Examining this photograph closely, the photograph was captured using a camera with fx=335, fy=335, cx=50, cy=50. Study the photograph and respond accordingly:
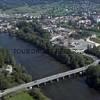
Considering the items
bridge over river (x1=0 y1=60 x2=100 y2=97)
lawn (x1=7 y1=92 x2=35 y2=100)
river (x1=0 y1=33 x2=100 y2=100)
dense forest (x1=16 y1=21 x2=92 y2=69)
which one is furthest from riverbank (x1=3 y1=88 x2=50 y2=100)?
dense forest (x1=16 y1=21 x2=92 y2=69)

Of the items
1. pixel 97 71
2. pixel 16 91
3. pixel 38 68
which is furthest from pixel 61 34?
pixel 16 91

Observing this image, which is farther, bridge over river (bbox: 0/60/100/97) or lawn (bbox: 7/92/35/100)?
bridge over river (bbox: 0/60/100/97)

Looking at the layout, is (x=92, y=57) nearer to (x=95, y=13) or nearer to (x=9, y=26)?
(x=9, y=26)

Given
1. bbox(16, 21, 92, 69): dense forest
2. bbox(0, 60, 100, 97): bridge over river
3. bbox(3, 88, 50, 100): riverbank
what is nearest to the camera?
bbox(3, 88, 50, 100): riverbank

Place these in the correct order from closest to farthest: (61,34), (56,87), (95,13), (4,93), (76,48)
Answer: (4,93) < (56,87) < (76,48) < (61,34) < (95,13)

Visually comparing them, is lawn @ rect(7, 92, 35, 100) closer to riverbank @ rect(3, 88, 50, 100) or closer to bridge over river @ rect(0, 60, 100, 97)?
riverbank @ rect(3, 88, 50, 100)

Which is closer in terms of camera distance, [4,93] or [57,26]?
[4,93]

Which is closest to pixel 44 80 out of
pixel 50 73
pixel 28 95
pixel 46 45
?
pixel 50 73
